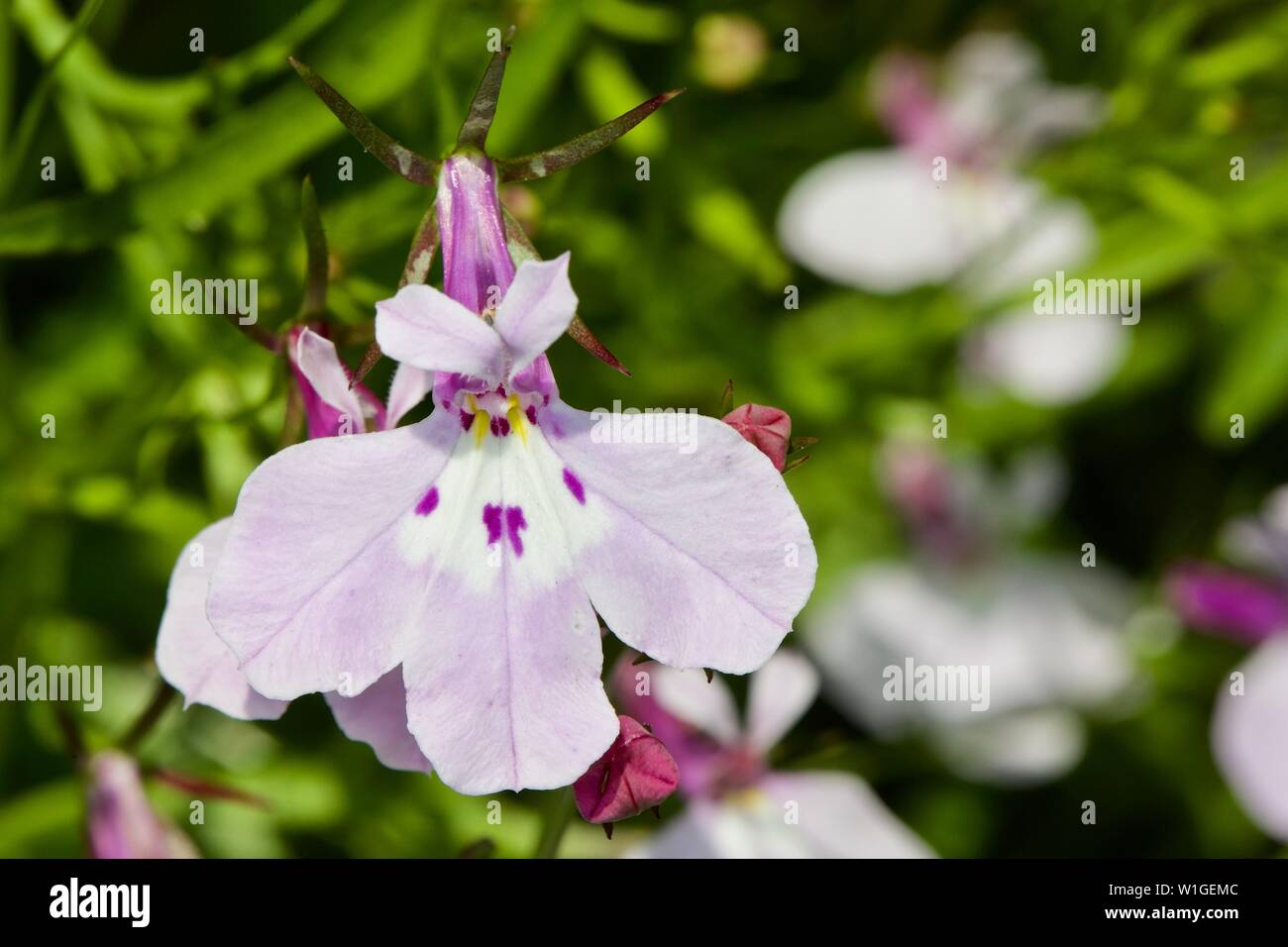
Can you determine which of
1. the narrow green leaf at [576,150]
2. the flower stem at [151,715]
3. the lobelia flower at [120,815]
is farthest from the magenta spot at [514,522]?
the lobelia flower at [120,815]

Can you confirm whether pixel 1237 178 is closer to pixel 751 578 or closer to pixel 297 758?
pixel 751 578

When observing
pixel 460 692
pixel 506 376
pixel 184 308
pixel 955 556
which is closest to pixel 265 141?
pixel 184 308

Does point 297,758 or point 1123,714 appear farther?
point 1123,714

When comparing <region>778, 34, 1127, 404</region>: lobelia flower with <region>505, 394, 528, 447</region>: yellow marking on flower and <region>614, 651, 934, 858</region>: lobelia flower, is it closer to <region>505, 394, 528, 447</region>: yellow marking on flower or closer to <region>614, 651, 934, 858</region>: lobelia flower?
<region>614, 651, 934, 858</region>: lobelia flower

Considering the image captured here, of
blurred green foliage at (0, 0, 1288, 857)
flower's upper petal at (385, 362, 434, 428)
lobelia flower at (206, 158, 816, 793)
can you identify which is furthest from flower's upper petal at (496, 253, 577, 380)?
blurred green foliage at (0, 0, 1288, 857)

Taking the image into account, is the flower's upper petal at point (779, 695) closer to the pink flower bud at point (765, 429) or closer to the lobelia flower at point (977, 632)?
the pink flower bud at point (765, 429)

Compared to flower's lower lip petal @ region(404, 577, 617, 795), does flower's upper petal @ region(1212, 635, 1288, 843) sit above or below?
below
